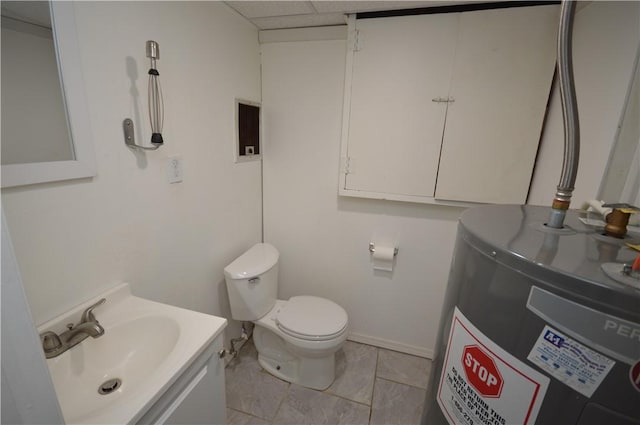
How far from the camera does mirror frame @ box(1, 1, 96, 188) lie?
74 centimetres

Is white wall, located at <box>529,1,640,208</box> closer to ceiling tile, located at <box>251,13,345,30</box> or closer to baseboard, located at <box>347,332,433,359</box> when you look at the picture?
ceiling tile, located at <box>251,13,345,30</box>

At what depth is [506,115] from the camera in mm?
1398

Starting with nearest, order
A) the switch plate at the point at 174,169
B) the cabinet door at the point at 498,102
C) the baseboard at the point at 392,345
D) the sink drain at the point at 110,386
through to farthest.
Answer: the sink drain at the point at 110,386
the switch plate at the point at 174,169
the cabinet door at the point at 498,102
the baseboard at the point at 392,345

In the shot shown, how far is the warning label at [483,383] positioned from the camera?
510 millimetres

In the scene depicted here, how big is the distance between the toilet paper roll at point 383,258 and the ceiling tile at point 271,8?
141cm

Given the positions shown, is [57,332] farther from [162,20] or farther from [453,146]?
[453,146]

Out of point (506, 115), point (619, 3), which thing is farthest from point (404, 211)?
point (619, 3)

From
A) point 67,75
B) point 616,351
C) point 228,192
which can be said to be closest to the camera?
point 616,351

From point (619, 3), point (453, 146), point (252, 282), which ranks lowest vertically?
point (252, 282)

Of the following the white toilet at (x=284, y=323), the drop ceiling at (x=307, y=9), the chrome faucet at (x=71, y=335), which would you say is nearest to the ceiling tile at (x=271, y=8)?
the drop ceiling at (x=307, y=9)

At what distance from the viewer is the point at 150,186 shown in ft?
3.69

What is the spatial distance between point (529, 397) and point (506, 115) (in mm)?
1334

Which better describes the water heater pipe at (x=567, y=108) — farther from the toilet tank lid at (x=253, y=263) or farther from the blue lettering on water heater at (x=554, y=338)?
the toilet tank lid at (x=253, y=263)

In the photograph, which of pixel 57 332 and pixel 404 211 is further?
pixel 404 211
